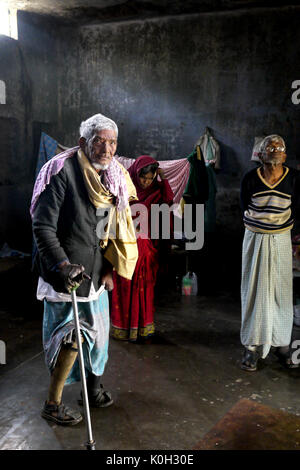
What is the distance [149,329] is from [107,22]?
19.5 feet

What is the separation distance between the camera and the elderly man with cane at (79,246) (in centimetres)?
271

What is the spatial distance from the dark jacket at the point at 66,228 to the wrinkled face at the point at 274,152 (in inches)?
62.8

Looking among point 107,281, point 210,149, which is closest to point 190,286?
point 210,149

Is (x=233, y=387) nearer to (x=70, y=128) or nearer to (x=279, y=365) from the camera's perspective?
(x=279, y=365)

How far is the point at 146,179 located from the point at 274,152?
1311 millimetres

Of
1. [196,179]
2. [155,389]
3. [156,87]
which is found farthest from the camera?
[156,87]

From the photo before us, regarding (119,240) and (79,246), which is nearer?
(79,246)

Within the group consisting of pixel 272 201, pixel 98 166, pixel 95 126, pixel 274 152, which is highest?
pixel 95 126

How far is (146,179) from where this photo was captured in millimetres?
4340

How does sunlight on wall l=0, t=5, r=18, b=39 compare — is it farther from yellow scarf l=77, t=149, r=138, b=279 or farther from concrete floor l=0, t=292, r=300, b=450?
yellow scarf l=77, t=149, r=138, b=279

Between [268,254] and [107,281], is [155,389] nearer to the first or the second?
[107,281]

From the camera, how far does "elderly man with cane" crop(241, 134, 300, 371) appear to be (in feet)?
12.1

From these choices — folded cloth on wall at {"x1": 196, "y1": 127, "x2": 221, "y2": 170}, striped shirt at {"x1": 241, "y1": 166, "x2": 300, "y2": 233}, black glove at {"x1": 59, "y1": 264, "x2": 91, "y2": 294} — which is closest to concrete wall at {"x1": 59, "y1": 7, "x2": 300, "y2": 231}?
folded cloth on wall at {"x1": 196, "y1": 127, "x2": 221, "y2": 170}

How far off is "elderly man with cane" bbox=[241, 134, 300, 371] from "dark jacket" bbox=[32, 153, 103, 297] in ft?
4.92
